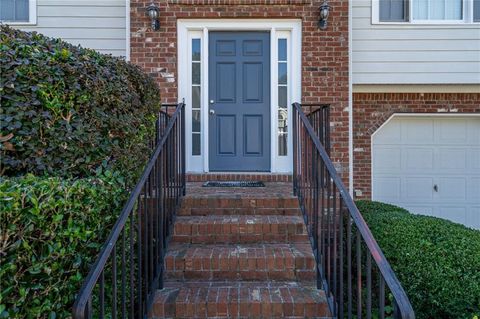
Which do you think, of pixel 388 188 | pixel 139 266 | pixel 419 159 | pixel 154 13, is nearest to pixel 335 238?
pixel 139 266

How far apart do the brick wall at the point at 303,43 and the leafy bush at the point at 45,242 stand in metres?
3.07

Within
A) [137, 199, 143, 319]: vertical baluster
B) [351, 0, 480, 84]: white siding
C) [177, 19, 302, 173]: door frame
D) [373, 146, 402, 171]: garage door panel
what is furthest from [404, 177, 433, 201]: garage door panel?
[137, 199, 143, 319]: vertical baluster

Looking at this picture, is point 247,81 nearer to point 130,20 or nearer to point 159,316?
point 130,20

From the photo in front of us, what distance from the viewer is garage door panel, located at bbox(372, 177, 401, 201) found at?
6.17 metres

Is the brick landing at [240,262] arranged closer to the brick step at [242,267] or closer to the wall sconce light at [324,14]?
the brick step at [242,267]

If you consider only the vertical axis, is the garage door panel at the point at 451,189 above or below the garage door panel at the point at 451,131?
below

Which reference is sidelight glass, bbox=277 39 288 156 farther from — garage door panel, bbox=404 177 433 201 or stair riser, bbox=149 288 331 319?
stair riser, bbox=149 288 331 319

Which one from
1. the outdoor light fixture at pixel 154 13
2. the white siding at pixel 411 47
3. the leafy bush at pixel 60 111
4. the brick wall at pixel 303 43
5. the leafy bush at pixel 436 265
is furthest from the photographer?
the white siding at pixel 411 47

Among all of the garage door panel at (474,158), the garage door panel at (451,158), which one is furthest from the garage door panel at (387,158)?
the garage door panel at (474,158)

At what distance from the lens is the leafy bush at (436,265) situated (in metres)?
2.72

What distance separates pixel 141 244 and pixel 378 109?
496 cm

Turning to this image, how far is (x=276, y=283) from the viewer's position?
2.82 metres

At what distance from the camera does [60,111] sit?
7.91 ft

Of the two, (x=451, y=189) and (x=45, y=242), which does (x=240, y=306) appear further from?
(x=451, y=189)
